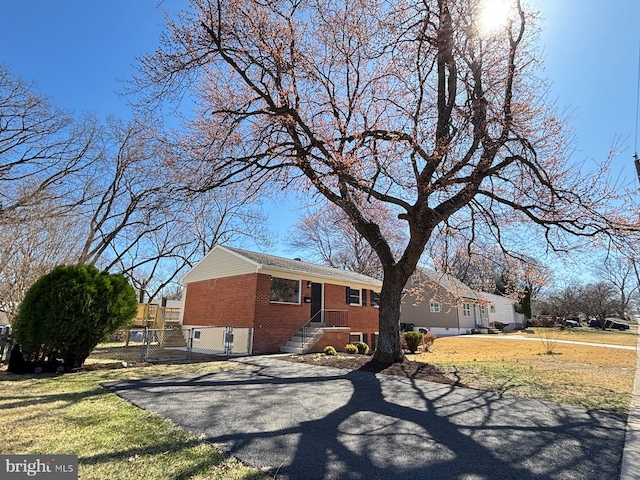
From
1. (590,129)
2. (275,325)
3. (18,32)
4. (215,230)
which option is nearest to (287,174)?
(275,325)

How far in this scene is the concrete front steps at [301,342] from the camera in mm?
14359

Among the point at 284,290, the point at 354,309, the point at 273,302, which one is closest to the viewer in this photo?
the point at 273,302

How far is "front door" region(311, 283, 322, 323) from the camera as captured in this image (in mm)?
16797

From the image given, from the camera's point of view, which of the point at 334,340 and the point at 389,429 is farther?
the point at 334,340

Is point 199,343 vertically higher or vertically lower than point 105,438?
lower

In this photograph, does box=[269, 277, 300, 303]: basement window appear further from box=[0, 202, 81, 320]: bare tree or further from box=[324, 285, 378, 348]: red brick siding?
box=[0, 202, 81, 320]: bare tree

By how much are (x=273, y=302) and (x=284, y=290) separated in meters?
0.89

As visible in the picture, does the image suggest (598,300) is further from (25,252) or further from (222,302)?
(25,252)

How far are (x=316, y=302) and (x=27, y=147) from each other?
12866mm

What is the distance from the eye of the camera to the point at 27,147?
36.6ft

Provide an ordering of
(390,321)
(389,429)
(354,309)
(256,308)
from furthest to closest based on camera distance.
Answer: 1. (354,309)
2. (256,308)
3. (390,321)
4. (389,429)

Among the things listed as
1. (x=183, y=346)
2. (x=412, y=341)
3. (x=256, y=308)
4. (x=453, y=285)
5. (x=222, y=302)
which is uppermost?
(x=453, y=285)

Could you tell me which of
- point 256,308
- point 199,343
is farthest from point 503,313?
point 199,343

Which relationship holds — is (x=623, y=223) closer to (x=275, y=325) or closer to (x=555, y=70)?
(x=555, y=70)
